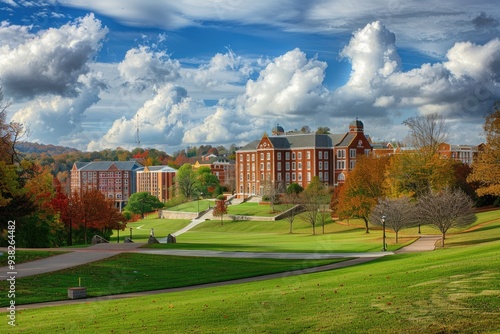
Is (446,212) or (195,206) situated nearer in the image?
(446,212)

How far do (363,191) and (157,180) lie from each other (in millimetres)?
105867

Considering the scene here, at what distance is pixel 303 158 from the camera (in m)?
109

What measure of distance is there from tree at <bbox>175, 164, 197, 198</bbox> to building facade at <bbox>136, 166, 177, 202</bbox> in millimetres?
23957

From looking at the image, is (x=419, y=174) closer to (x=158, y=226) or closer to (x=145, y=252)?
(x=145, y=252)

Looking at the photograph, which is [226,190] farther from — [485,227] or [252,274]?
[252,274]

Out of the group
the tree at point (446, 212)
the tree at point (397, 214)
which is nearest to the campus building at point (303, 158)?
the tree at point (397, 214)

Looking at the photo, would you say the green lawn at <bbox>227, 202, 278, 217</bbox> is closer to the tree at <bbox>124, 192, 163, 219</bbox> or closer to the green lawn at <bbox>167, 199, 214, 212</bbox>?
the green lawn at <bbox>167, 199, 214, 212</bbox>

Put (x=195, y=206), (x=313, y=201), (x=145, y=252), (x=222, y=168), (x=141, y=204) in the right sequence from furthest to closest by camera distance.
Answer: (x=222, y=168), (x=141, y=204), (x=195, y=206), (x=313, y=201), (x=145, y=252)

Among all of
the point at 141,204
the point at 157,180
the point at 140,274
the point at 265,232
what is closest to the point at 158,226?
the point at 265,232

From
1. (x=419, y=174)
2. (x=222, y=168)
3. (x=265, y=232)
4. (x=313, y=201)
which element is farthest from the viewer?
(x=222, y=168)

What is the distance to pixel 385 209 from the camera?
5078 cm

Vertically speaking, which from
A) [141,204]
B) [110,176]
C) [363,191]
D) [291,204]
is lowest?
[141,204]

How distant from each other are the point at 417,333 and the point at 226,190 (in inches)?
4860

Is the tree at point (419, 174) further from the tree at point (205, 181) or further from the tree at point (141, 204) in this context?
the tree at point (205, 181)
